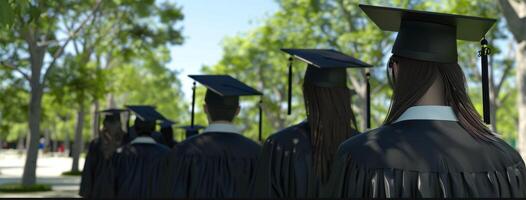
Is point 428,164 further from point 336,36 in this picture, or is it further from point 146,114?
point 336,36

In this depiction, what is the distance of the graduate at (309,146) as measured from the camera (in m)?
3.63

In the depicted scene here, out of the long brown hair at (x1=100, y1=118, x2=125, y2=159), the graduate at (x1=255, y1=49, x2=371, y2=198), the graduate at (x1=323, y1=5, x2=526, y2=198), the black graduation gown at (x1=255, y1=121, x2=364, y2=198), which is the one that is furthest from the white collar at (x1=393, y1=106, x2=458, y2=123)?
the long brown hair at (x1=100, y1=118, x2=125, y2=159)

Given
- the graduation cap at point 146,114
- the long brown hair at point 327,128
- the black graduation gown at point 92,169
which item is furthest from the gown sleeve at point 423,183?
the black graduation gown at point 92,169

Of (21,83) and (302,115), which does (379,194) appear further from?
(302,115)

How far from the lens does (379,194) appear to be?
2.05 meters

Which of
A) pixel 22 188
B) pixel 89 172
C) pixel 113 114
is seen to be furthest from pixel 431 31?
pixel 22 188

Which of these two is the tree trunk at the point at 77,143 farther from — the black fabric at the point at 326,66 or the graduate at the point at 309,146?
the graduate at the point at 309,146

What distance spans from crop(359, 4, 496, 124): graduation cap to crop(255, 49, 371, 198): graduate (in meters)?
1.05

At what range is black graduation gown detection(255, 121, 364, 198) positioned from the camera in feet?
12.2

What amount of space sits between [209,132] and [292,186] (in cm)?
146

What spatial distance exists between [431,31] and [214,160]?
9.60ft

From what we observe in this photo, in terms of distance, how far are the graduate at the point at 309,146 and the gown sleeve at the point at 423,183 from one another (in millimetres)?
1522

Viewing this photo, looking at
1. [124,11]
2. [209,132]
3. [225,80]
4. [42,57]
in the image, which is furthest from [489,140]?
[124,11]

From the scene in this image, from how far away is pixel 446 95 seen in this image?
206 centimetres
